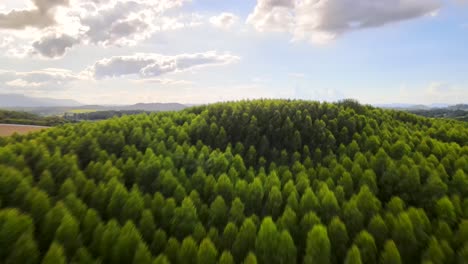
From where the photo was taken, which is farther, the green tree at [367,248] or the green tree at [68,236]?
the green tree at [367,248]

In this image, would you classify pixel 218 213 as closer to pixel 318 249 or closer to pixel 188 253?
pixel 188 253

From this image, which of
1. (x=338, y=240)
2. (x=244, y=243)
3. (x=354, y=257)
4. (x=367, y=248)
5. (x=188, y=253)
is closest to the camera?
(x=354, y=257)

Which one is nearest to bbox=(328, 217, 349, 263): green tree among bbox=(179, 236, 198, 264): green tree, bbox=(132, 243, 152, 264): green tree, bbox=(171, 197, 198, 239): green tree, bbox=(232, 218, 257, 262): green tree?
bbox=(232, 218, 257, 262): green tree

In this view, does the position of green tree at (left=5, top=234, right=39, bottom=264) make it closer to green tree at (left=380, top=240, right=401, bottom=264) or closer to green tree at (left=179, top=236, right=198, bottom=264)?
green tree at (left=179, top=236, right=198, bottom=264)

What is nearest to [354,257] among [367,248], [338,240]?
[367,248]

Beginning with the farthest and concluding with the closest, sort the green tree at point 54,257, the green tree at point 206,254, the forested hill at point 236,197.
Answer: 1. the forested hill at point 236,197
2. the green tree at point 206,254
3. the green tree at point 54,257

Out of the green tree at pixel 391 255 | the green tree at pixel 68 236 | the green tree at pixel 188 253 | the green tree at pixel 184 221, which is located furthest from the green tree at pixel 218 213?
the green tree at pixel 391 255

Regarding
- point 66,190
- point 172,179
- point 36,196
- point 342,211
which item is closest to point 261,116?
point 172,179

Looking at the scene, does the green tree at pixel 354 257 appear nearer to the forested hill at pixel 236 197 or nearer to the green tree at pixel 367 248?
the forested hill at pixel 236 197

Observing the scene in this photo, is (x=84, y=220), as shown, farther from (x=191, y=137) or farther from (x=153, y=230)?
(x=191, y=137)
